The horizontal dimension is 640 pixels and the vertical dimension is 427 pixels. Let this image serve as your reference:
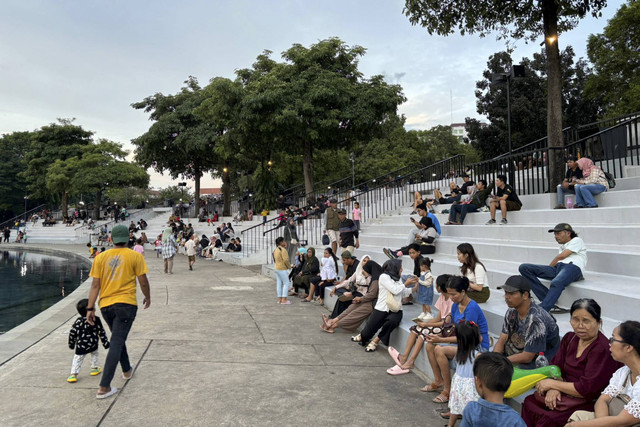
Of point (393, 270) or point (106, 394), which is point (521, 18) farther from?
point (106, 394)

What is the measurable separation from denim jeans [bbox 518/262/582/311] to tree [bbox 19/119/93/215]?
54.5 m

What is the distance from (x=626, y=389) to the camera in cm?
294

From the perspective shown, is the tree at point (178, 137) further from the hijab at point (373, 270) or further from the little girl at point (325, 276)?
the hijab at point (373, 270)

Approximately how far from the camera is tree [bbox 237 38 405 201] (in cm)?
2259

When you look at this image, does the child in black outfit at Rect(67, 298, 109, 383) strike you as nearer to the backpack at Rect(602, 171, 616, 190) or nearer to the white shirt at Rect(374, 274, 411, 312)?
the white shirt at Rect(374, 274, 411, 312)

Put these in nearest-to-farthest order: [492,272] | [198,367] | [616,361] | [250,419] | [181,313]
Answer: [616,361]
[250,419]
[198,367]
[492,272]
[181,313]

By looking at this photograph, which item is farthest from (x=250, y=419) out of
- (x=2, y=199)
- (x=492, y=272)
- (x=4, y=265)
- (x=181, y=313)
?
(x=2, y=199)

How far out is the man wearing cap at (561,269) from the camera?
18.1ft

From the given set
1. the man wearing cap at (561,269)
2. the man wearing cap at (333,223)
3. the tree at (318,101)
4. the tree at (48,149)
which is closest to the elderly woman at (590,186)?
the man wearing cap at (561,269)

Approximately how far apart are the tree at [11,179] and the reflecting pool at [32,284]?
3984cm

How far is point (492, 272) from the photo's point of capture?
7.11 m

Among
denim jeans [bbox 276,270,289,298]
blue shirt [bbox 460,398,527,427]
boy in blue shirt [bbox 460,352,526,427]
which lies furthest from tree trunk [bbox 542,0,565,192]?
blue shirt [bbox 460,398,527,427]

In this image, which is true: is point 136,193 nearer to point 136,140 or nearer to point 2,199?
point 2,199

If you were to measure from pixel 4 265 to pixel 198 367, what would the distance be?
2296 cm
